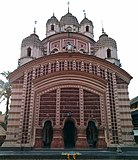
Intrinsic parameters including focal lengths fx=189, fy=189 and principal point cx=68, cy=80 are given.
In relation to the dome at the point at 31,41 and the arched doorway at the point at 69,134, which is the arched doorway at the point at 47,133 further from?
the dome at the point at 31,41

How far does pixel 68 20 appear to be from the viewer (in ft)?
111

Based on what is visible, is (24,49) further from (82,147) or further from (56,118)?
(82,147)

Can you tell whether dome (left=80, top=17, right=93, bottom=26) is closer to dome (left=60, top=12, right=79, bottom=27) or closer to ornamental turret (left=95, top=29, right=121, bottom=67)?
dome (left=60, top=12, right=79, bottom=27)

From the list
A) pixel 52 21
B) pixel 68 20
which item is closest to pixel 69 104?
pixel 68 20

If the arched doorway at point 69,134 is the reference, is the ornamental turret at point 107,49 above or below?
above

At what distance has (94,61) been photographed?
22297 mm

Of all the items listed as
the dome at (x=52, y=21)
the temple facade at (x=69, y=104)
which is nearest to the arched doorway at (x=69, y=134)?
the temple facade at (x=69, y=104)

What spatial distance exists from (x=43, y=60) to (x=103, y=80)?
7.31 m

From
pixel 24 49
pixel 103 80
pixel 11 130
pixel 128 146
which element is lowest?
pixel 128 146

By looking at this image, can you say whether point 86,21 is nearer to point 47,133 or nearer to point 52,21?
point 52,21

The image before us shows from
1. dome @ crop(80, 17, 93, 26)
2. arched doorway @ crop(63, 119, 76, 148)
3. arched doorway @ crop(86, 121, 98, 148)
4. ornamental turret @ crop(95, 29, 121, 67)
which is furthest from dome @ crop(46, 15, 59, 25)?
arched doorway @ crop(86, 121, 98, 148)

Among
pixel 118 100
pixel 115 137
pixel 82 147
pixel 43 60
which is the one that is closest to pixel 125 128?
pixel 115 137

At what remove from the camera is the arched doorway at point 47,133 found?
19.8 m

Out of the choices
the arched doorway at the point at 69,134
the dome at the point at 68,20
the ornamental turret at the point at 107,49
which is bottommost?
the arched doorway at the point at 69,134
